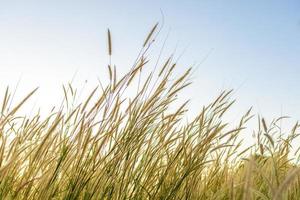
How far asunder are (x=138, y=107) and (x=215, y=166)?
2.89 feet

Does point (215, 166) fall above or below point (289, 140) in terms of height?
below

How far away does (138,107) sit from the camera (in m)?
1.68

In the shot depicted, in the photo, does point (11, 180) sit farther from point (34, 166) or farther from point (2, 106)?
point (2, 106)

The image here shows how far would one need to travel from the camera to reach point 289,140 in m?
2.51

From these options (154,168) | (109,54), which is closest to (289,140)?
(154,168)

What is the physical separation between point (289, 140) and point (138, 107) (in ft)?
4.07

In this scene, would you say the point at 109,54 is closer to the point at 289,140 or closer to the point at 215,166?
the point at 215,166

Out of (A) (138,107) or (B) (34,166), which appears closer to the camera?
(B) (34,166)

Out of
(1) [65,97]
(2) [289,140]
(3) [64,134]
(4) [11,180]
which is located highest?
(2) [289,140]

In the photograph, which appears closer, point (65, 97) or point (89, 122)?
point (89, 122)

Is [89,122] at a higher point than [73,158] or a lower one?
higher

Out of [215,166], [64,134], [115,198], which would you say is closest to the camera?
[115,198]

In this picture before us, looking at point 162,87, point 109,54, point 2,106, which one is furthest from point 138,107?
point 2,106

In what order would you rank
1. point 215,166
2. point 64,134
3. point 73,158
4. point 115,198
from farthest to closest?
point 215,166, point 64,134, point 115,198, point 73,158
